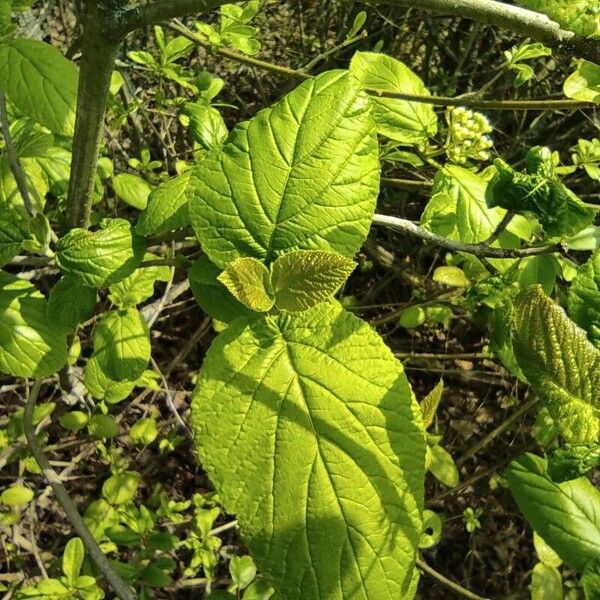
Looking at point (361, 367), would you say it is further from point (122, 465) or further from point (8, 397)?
point (8, 397)

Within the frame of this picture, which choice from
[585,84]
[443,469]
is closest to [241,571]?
[443,469]

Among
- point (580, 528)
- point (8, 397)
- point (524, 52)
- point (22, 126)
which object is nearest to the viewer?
point (580, 528)

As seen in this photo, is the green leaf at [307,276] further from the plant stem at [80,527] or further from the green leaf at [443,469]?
the green leaf at [443,469]

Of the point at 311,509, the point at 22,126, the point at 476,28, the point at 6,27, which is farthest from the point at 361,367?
the point at 476,28

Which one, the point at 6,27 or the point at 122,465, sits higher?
the point at 6,27

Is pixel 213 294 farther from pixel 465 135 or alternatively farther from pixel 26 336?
pixel 465 135

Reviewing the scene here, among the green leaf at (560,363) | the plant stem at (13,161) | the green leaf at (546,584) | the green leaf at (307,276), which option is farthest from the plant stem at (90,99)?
the green leaf at (546,584)

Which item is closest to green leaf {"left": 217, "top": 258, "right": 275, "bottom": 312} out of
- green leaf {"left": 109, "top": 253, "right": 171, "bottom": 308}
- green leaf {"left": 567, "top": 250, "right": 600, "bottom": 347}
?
green leaf {"left": 567, "top": 250, "right": 600, "bottom": 347}
